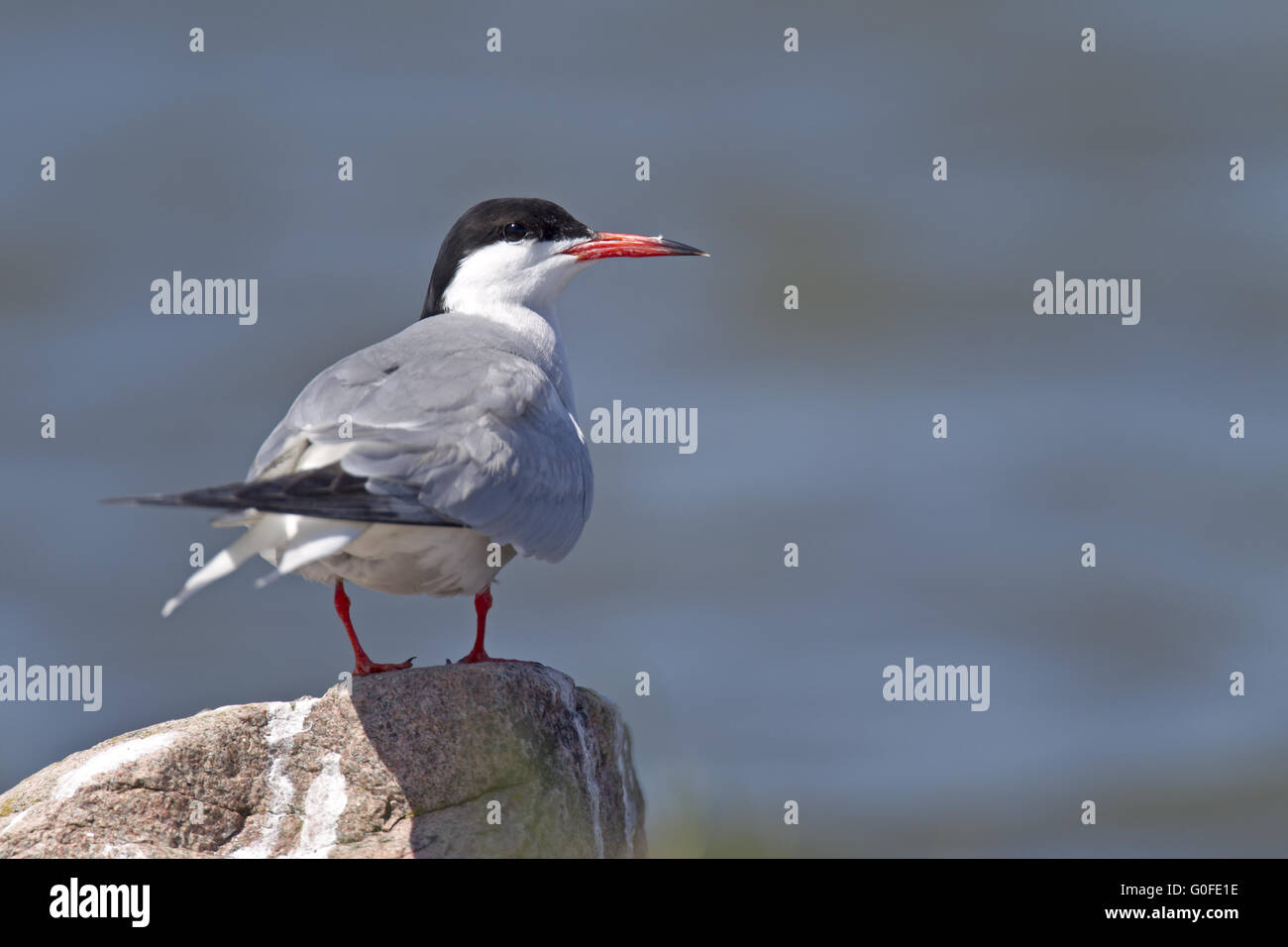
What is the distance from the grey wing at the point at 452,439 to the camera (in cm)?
558

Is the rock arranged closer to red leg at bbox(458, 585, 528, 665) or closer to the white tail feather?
red leg at bbox(458, 585, 528, 665)

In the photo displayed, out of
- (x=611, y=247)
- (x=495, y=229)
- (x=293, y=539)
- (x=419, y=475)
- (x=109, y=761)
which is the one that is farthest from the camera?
(x=611, y=247)

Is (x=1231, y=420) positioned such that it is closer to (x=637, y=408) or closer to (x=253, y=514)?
(x=637, y=408)

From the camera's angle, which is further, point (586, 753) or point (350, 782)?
point (586, 753)

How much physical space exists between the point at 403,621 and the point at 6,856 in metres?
7.82

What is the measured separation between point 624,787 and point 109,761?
1934 millimetres

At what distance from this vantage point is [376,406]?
588cm

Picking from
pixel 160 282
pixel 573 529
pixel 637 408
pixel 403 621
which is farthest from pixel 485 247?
pixel 160 282

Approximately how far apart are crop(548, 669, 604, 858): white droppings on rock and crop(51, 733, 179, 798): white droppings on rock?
140 centimetres

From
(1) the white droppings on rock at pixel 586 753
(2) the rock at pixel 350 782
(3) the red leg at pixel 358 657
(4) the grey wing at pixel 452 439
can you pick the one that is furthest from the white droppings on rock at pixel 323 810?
(4) the grey wing at pixel 452 439

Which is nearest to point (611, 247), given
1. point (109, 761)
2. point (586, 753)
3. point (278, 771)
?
point (586, 753)

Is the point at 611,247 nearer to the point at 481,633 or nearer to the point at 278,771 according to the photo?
the point at 481,633

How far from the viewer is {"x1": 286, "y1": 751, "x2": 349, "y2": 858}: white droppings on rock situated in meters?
5.64

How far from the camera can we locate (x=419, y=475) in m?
5.57
